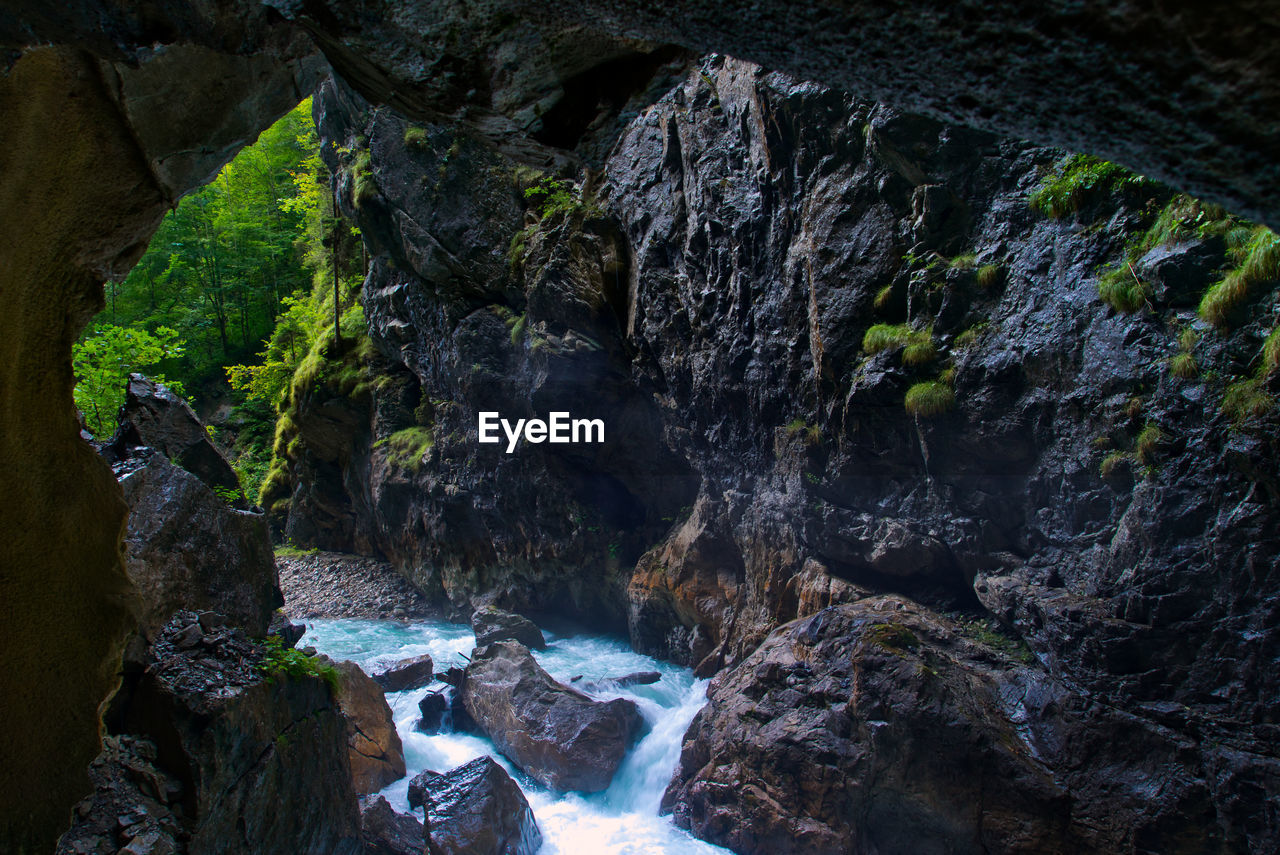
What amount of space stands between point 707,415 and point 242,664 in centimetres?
879

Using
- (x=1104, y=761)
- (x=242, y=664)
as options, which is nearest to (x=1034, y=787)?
(x=1104, y=761)

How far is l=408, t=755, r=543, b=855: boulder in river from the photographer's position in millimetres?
7758

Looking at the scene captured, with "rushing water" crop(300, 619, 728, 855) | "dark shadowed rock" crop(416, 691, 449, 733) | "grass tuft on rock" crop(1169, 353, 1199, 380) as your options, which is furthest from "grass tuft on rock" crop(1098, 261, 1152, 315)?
"dark shadowed rock" crop(416, 691, 449, 733)

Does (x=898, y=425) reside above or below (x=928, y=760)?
above

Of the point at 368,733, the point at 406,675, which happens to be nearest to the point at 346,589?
the point at 406,675

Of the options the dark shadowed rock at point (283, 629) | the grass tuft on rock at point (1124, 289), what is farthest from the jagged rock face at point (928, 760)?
the dark shadowed rock at point (283, 629)

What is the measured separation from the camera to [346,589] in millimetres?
20000

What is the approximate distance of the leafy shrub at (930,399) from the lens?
26.1 feet

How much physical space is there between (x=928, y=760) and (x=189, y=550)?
7.70 m

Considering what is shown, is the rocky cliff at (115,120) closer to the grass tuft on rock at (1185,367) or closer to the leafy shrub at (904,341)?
the grass tuft on rock at (1185,367)

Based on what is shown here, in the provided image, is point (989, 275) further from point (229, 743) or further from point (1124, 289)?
point (229, 743)

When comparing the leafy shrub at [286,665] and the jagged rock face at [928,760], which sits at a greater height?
the leafy shrub at [286,665]

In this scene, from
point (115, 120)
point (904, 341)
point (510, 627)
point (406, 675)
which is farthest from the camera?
point (510, 627)

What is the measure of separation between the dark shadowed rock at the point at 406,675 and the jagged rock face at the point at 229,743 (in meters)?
6.56
